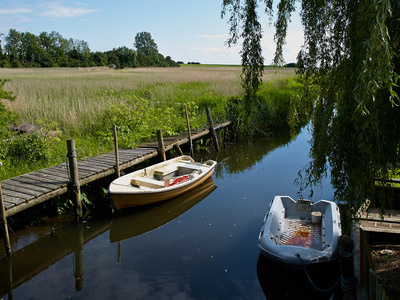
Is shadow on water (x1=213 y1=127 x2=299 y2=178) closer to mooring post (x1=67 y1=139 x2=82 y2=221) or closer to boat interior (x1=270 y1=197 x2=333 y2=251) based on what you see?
boat interior (x1=270 y1=197 x2=333 y2=251)

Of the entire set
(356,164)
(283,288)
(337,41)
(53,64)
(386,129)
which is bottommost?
(283,288)

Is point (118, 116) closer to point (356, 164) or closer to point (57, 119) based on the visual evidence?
point (57, 119)

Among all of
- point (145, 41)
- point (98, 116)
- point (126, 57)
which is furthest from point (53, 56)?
point (98, 116)

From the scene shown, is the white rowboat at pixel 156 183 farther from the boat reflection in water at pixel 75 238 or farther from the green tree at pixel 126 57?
the green tree at pixel 126 57

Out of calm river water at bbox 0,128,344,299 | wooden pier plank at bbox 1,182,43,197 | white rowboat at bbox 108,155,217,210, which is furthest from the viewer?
white rowboat at bbox 108,155,217,210

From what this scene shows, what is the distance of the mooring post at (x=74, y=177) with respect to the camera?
8.48 metres

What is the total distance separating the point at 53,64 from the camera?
213 ft

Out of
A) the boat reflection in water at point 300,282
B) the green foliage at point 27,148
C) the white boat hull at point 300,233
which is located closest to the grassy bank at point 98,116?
the green foliage at point 27,148

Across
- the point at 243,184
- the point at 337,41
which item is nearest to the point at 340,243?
the point at 337,41

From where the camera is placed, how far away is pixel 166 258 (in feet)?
23.9

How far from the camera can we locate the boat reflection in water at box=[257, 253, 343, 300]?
20.1 ft

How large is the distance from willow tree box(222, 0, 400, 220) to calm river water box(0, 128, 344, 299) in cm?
215

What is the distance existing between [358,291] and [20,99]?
48.0ft

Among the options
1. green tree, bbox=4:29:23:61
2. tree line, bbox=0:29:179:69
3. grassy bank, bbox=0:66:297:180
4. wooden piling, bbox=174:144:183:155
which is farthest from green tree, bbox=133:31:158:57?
wooden piling, bbox=174:144:183:155
